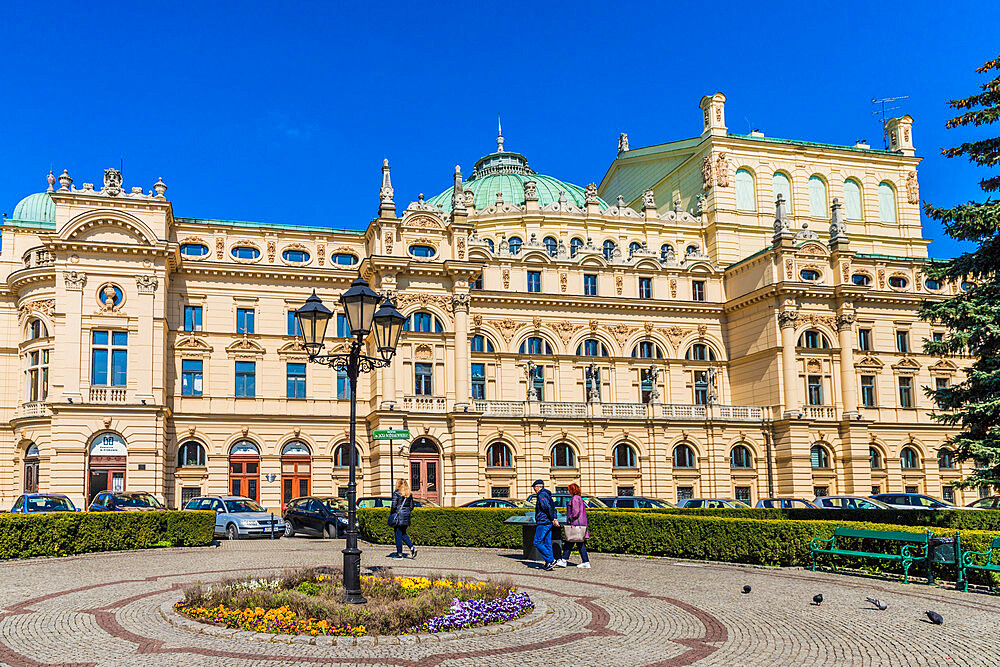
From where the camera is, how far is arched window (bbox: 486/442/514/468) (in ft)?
171

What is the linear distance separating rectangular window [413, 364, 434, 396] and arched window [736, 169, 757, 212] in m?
27.1

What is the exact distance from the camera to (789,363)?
55844mm

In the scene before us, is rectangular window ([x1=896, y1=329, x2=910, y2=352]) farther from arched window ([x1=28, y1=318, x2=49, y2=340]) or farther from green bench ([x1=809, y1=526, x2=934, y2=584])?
arched window ([x1=28, y1=318, x2=49, y2=340])

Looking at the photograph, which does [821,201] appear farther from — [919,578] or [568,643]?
[568,643]

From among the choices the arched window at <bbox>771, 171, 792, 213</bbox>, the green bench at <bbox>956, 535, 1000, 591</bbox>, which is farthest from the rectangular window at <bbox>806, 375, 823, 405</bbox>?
the green bench at <bbox>956, 535, 1000, 591</bbox>

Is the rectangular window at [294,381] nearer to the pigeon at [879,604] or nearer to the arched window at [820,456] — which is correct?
the arched window at [820,456]

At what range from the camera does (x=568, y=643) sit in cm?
1312

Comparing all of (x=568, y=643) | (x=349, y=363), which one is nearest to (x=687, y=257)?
(x=349, y=363)

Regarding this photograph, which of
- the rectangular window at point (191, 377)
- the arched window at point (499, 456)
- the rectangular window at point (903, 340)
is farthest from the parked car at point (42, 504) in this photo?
the rectangular window at point (903, 340)

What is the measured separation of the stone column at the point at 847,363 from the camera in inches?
2222

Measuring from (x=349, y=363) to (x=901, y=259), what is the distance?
170 feet

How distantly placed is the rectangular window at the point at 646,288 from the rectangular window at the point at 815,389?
10941 millimetres

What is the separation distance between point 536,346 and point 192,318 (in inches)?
789

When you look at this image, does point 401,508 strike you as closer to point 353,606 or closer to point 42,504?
point 353,606
